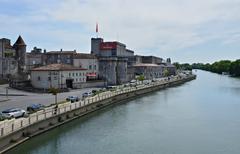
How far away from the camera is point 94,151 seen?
80.1ft

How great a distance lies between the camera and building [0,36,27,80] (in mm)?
67312

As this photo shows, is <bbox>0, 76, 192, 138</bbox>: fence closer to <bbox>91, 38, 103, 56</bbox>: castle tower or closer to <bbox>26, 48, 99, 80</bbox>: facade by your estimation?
<bbox>26, 48, 99, 80</bbox>: facade

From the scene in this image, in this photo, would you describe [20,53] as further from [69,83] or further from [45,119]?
[45,119]

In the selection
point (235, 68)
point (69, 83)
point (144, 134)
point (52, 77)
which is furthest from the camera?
point (235, 68)

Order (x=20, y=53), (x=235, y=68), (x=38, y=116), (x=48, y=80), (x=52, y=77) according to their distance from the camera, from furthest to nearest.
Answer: (x=235, y=68)
(x=20, y=53)
(x=52, y=77)
(x=48, y=80)
(x=38, y=116)

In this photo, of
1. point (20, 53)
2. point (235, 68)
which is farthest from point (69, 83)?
point (235, 68)

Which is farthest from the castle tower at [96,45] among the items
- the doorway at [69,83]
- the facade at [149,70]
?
the doorway at [69,83]

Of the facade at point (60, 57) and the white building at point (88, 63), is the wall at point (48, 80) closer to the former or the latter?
the white building at point (88, 63)

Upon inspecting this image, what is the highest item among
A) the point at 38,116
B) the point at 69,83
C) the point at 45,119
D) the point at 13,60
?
the point at 13,60

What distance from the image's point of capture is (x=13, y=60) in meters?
70.4

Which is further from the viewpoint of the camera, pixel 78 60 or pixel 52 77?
pixel 78 60

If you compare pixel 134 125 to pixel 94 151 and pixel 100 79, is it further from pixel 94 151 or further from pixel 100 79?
pixel 100 79

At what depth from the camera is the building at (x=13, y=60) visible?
67.3m

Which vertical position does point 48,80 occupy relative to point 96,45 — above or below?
below
